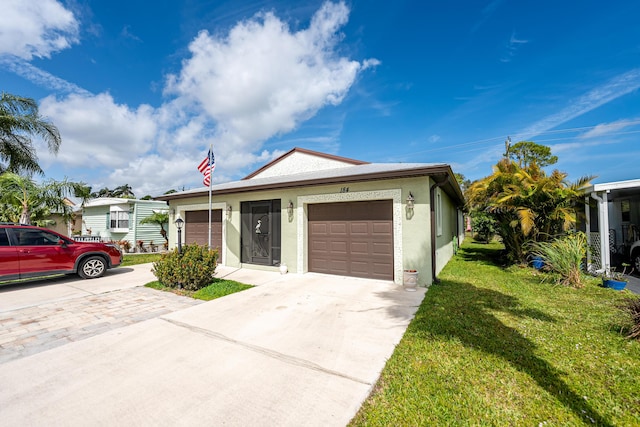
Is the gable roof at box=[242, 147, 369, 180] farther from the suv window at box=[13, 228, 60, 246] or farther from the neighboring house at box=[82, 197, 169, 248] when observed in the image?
the suv window at box=[13, 228, 60, 246]

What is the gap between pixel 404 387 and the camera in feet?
8.15

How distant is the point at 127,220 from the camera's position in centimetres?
1625

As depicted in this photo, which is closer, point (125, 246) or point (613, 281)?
point (613, 281)

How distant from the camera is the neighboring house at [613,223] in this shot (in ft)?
23.4

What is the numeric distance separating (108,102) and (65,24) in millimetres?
4622

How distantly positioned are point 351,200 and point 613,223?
11.8 meters

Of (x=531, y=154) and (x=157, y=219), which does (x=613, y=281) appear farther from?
(x=531, y=154)

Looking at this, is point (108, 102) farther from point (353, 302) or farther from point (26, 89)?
point (353, 302)

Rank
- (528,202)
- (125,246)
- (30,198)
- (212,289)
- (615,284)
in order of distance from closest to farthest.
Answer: (615,284) < (212,289) < (528,202) < (30,198) < (125,246)

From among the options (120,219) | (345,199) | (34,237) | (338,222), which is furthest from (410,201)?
(120,219)

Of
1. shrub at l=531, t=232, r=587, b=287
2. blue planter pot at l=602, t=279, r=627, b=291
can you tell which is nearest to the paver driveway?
shrub at l=531, t=232, r=587, b=287

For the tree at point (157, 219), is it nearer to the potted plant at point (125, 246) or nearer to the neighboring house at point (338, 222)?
the potted plant at point (125, 246)

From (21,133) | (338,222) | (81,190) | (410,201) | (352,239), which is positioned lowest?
(352,239)

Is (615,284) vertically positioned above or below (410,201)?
below
